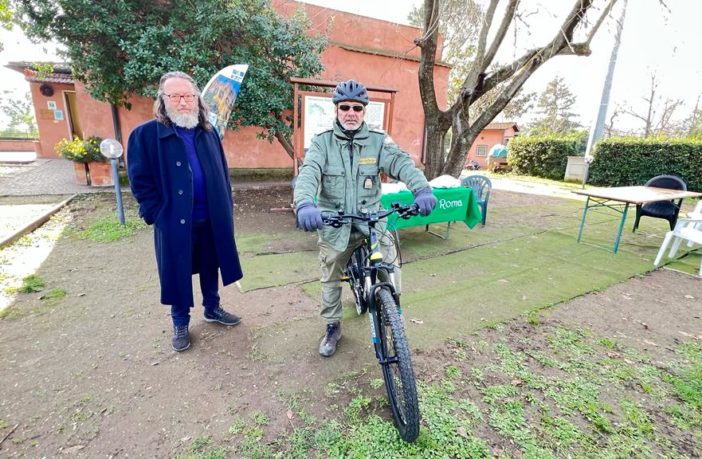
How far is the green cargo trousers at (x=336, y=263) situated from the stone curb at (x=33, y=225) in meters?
4.55

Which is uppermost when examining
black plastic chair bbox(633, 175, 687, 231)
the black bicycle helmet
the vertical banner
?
the vertical banner

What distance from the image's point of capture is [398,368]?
1858mm

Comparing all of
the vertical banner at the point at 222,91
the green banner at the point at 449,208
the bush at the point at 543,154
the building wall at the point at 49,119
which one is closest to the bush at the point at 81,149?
the vertical banner at the point at 222,91

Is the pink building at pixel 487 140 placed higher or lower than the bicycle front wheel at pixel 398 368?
higher

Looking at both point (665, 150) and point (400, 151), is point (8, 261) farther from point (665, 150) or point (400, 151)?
point (665, 150)

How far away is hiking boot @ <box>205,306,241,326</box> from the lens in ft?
9.93

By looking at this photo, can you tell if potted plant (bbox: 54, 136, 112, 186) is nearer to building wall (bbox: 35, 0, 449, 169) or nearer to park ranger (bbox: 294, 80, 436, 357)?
building wall (bbox: 35, 0, 449, 169)

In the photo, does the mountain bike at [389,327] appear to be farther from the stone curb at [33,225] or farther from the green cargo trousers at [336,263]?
the stone curb at [33,225]

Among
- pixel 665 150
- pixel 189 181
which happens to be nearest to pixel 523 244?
pixel 189 181

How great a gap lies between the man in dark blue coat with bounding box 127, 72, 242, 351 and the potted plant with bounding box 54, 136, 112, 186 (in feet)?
22.7

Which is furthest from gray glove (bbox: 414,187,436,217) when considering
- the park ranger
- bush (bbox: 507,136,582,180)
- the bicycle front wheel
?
bush (bbox: 507,136,582,180)

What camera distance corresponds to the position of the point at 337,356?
8.75 feet

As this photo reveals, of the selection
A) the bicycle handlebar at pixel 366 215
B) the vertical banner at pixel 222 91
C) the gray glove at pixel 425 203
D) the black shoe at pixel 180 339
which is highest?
the vertical banner at pixel 222 91

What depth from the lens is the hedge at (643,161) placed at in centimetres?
1068
